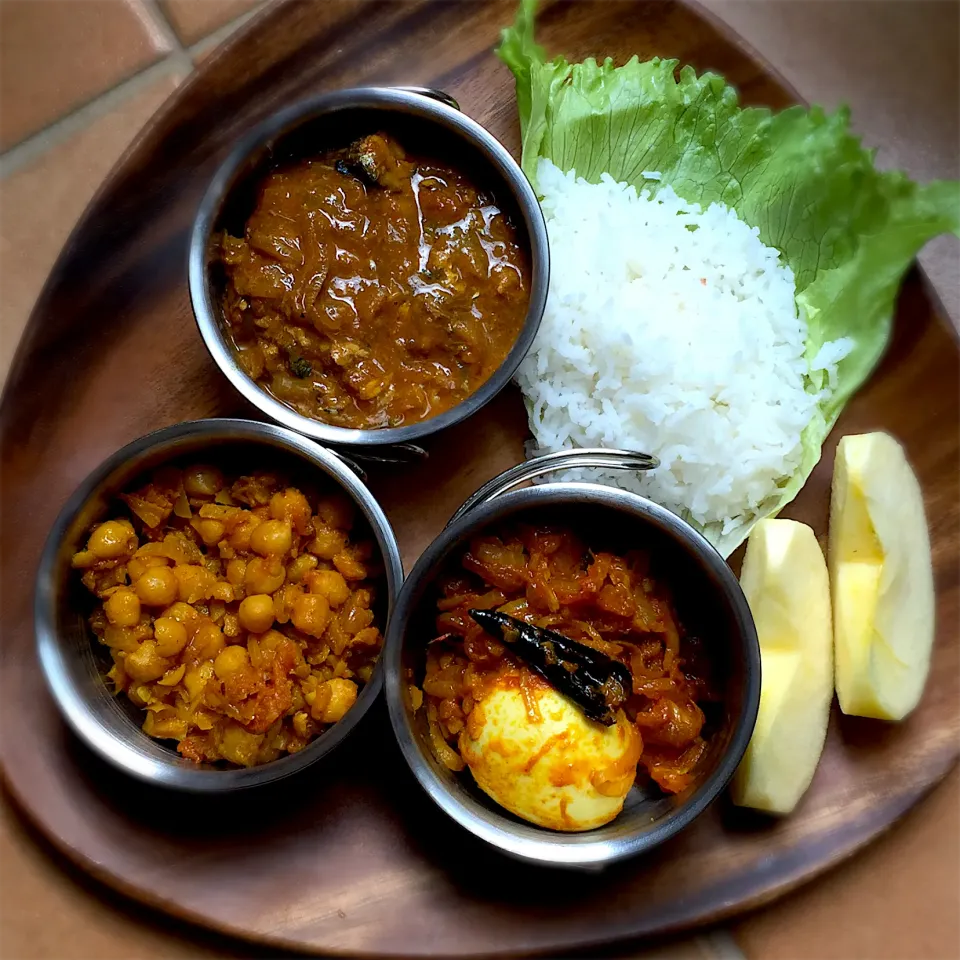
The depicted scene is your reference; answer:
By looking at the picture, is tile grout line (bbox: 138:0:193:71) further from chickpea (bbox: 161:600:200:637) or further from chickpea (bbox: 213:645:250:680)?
chickpea (bbox: 213:645:250:680)

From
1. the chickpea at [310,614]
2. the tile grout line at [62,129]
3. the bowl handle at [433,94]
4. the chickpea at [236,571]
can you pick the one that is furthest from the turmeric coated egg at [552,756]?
the tile grout line at [62,129]

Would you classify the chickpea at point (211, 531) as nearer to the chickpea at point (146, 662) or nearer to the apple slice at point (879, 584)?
the chickpea at point (146, 662)

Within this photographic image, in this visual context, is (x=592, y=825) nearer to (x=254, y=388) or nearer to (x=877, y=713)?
(x=877, y=713)

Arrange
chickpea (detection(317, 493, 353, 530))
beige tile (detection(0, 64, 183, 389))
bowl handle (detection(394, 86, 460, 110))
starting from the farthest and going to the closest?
beige tile (detection(0, 64, 183, 389)), bowl handle (detection(394, 86, 460, 110)), chickpea (detection(317, 493, 353, 530))

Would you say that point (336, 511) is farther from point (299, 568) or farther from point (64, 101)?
point (64, 101)

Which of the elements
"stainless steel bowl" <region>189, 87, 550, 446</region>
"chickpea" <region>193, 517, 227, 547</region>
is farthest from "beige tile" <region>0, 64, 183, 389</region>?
"chickpea" <region>193, 517, 227, 547</region>

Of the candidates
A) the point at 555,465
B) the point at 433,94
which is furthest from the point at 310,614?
the point at 433,94
